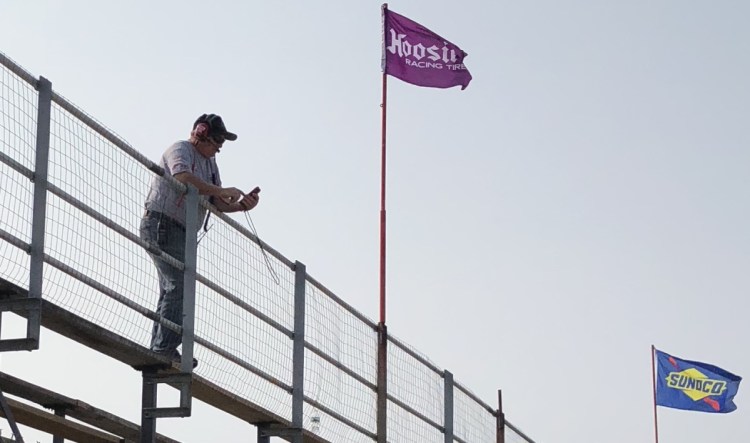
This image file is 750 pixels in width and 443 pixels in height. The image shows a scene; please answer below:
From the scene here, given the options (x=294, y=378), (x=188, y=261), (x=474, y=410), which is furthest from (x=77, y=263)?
(x=474, y=410)

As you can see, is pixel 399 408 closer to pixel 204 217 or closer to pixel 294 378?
pixel 294 378

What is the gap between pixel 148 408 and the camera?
10125 mm

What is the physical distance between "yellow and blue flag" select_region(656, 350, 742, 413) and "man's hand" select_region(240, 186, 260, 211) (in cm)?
2383

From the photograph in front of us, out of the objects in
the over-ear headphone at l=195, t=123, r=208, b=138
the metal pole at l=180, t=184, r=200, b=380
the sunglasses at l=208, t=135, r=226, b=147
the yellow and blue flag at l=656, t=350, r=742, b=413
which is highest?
the yellow and blue flag at l=656, t=350, r=742, b=413

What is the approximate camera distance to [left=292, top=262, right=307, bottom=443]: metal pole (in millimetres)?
11500

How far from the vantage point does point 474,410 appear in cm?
1588

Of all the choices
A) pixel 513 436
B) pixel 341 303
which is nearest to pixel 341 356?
pixel 341 303

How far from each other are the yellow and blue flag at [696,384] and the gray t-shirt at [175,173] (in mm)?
24251

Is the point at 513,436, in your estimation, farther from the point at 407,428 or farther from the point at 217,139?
the point at 217,139

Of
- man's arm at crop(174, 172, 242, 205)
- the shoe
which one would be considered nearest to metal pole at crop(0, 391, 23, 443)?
the shoe

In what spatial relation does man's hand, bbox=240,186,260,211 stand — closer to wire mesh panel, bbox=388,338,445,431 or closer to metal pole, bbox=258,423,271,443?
metal pole, bbox=258,423,271,443

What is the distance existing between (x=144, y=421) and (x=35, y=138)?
2.29 metres

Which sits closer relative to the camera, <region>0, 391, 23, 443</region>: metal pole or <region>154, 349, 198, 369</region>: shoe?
<region>0, 391, 23, 443</region>: metal pole

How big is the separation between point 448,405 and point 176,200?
5.32 m
